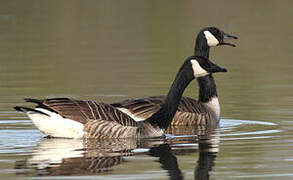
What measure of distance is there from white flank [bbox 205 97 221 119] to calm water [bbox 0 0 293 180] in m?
0.25

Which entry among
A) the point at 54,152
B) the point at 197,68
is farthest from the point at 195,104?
the point at 54,152

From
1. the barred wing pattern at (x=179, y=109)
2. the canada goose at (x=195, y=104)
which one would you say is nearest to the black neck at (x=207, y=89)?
the canada goose at (x=195, y=104)

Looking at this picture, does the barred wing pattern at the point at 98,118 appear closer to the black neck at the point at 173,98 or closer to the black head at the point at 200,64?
the black neck at the point at 173,98

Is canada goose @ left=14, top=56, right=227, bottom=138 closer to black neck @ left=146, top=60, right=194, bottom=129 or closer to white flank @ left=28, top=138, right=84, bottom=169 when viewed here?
black neck @ left=146, top=60, right=194, bottom=129

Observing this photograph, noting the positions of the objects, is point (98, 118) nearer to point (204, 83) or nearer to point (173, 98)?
point (173, 98)

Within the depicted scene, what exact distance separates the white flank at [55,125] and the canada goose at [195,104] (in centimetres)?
172

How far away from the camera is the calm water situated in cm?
1127

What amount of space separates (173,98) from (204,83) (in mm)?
2761

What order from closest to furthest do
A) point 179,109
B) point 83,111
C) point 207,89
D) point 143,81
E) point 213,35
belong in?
point 83,111, point 179,109, point 207,89, point 213,35, point 143,81

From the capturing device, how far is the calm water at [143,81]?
11266 mm

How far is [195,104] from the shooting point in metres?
16.0

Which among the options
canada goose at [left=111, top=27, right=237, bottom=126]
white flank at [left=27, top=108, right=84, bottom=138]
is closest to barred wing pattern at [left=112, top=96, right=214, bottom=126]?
canada goose at [left=111, top=27, right=237, bottom=126]

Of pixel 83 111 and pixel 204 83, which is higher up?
pixel 204 83

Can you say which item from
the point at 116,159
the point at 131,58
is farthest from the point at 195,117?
the point at 131,58
